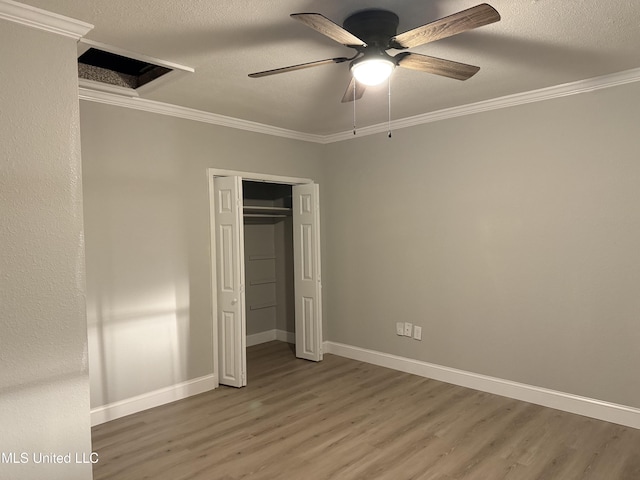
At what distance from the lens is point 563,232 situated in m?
3.46

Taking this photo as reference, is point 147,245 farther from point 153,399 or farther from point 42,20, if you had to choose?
point 42,20

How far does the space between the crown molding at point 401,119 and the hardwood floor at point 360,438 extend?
8.28ft

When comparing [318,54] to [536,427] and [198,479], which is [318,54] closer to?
[198,479]

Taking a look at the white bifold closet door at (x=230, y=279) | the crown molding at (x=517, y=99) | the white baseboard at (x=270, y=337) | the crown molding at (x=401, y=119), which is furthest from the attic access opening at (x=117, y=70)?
the white baseboard at (x=270, y=337)

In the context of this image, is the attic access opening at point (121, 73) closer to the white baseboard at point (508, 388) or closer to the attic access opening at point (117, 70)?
the attic access opening at point (117, 70)

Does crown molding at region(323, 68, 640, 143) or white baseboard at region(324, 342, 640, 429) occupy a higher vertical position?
crown molding at region(323, 68, 640, 143)

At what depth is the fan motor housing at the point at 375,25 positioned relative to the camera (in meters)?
2.21

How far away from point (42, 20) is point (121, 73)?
4.01ft

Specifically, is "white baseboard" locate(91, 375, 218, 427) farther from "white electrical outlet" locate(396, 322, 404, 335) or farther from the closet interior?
"white electrical outlet" locate(396, 322, 404, 335)

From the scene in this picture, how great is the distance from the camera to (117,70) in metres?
3.31

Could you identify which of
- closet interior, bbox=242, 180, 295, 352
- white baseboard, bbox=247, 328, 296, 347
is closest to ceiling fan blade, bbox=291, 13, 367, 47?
closet interior, bbox=242, 180, 295, 352

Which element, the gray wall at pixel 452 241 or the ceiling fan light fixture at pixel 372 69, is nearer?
the ceiling fan light fixture at pixel 372 69

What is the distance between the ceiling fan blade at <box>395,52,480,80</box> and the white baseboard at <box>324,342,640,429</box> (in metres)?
2.67

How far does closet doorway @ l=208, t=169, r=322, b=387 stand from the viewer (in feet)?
13.3
